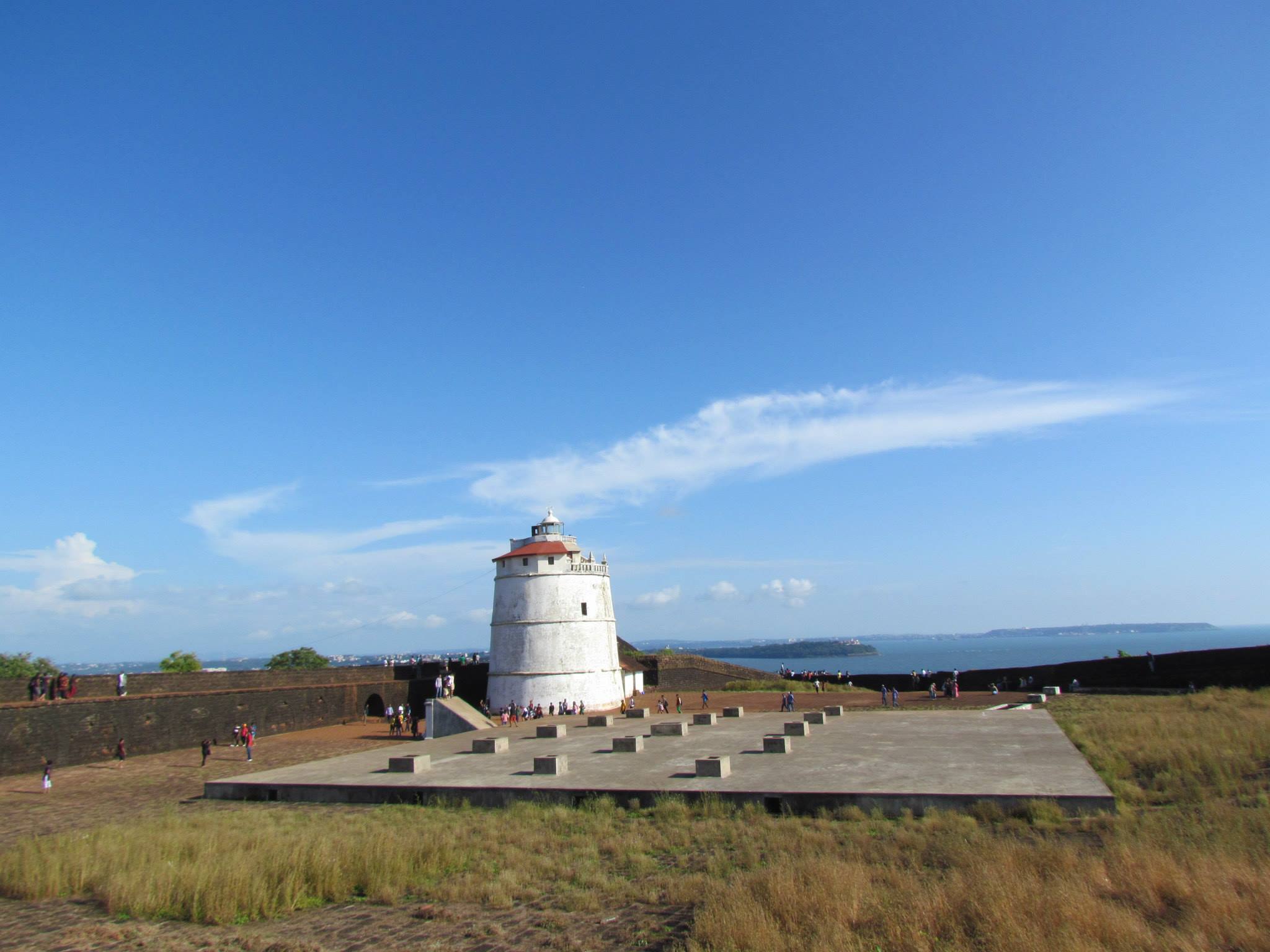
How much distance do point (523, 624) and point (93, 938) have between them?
27013 mm

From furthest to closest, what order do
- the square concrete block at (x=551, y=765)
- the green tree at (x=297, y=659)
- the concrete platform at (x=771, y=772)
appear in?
1. the green tree at (x=297, y=659)
2. the square concrete block at (x=551, y=765)
3. the concrete platform at (x=771, y=772)

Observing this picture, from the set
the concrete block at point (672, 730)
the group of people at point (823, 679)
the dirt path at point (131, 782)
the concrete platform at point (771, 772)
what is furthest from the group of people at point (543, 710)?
the group of people at point (823, 679)

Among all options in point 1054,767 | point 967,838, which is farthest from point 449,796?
point 1054,767

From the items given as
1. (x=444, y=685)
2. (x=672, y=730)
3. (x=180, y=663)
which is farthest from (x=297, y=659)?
(x=672, y=730)

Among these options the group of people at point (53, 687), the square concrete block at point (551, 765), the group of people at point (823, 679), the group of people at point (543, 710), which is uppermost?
the group of people at point (53, 687)

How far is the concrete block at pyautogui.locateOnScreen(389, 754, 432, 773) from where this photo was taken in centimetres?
1756

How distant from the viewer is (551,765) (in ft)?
53.4

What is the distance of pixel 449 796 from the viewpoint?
15227mm

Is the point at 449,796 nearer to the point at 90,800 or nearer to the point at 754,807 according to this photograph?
the point at 754,807

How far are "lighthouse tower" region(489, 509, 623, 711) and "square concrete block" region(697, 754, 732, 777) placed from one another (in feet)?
66.9

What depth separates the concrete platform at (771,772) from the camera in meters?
12.5

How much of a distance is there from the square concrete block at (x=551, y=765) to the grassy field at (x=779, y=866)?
2.05 m

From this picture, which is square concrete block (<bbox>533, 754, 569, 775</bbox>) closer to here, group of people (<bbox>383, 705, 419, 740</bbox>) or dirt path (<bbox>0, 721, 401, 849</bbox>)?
dirt path (<bbox>0, 721, 401, 849</bbox>)

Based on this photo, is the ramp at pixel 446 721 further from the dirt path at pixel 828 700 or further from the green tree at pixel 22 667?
the green tree at pixel 22 667
